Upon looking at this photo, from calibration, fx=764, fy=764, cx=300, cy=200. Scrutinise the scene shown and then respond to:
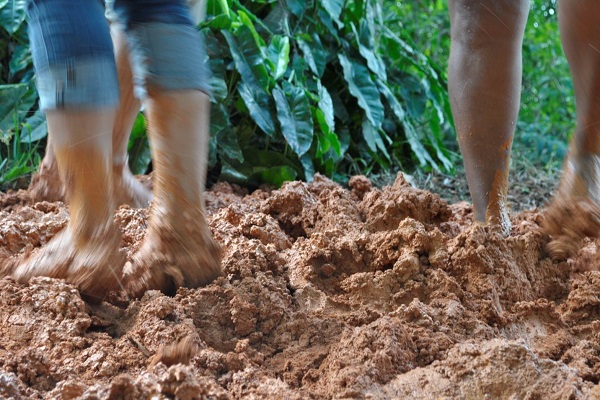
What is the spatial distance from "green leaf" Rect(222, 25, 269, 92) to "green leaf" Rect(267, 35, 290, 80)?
0.24 ft

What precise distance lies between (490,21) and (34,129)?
201cm

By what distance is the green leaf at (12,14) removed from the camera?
10.7 feet

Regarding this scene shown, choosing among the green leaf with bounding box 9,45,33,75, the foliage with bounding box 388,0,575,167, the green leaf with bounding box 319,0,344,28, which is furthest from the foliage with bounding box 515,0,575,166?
the green leaf with bounding box 9,45,33,75

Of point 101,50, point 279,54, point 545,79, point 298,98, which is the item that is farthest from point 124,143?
point 545,79

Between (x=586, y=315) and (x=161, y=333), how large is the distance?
947mm

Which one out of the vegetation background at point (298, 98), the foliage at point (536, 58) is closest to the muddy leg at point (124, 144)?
the vegetation background at point (298, 98)

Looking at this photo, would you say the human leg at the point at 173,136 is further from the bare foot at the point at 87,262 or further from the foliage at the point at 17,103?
the foliage at the point at 17,103

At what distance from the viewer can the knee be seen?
204cm

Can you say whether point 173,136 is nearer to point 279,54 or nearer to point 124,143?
point 124,143

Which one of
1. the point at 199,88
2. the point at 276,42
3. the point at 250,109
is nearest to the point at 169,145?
the point at 199,88

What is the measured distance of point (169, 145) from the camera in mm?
1593

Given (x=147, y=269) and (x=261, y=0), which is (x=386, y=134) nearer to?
(x=261, y=0)

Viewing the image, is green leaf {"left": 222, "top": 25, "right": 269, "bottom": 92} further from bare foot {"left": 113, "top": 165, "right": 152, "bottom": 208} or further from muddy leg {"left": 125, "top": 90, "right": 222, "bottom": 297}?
muddy leg {"left": 125, "top": 90, "right": 222, "bottom": 297}

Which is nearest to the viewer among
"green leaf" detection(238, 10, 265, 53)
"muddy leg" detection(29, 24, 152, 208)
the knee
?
the knee
